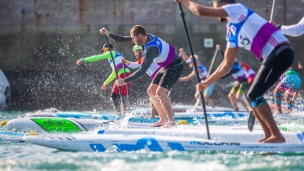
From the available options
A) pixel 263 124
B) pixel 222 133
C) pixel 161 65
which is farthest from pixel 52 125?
pixel 263 124

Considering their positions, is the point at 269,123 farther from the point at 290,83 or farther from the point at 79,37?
the point at 79,37

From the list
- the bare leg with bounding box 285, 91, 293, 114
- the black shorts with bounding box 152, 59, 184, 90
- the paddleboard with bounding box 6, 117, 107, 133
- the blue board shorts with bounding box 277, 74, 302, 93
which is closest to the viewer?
the black shorts with bounding box 152, 59, 184, 90

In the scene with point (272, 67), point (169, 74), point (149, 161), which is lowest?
point (149, 161)

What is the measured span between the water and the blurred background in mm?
12645

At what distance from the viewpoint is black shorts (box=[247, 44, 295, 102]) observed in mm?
7660

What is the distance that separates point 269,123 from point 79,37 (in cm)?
1397

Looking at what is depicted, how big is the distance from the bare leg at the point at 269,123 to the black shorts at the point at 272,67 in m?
0.17

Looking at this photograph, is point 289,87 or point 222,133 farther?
point 289,87

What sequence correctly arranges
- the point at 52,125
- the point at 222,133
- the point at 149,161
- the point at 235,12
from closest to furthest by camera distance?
the point at 149,161 → the point at 235,12 → the point at 222,133 → the point at 52,125

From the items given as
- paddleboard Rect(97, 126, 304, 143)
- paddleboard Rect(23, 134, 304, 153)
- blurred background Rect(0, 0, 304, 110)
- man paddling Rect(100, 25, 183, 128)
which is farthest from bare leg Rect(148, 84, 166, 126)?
blurred background Rect(0, 0, 304, 110)

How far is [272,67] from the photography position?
25.2 ft

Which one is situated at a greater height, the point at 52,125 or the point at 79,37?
the point at 79,37

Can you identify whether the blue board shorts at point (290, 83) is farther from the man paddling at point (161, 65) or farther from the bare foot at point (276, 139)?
the bare foot at point (276, 139)

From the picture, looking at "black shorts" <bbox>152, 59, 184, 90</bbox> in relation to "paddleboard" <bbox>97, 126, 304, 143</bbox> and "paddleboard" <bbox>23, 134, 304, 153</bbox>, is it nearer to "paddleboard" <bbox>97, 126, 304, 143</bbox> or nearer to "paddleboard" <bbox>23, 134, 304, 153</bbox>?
"paddleboard" <bbox>97, 126, 304, 143</bbox>
